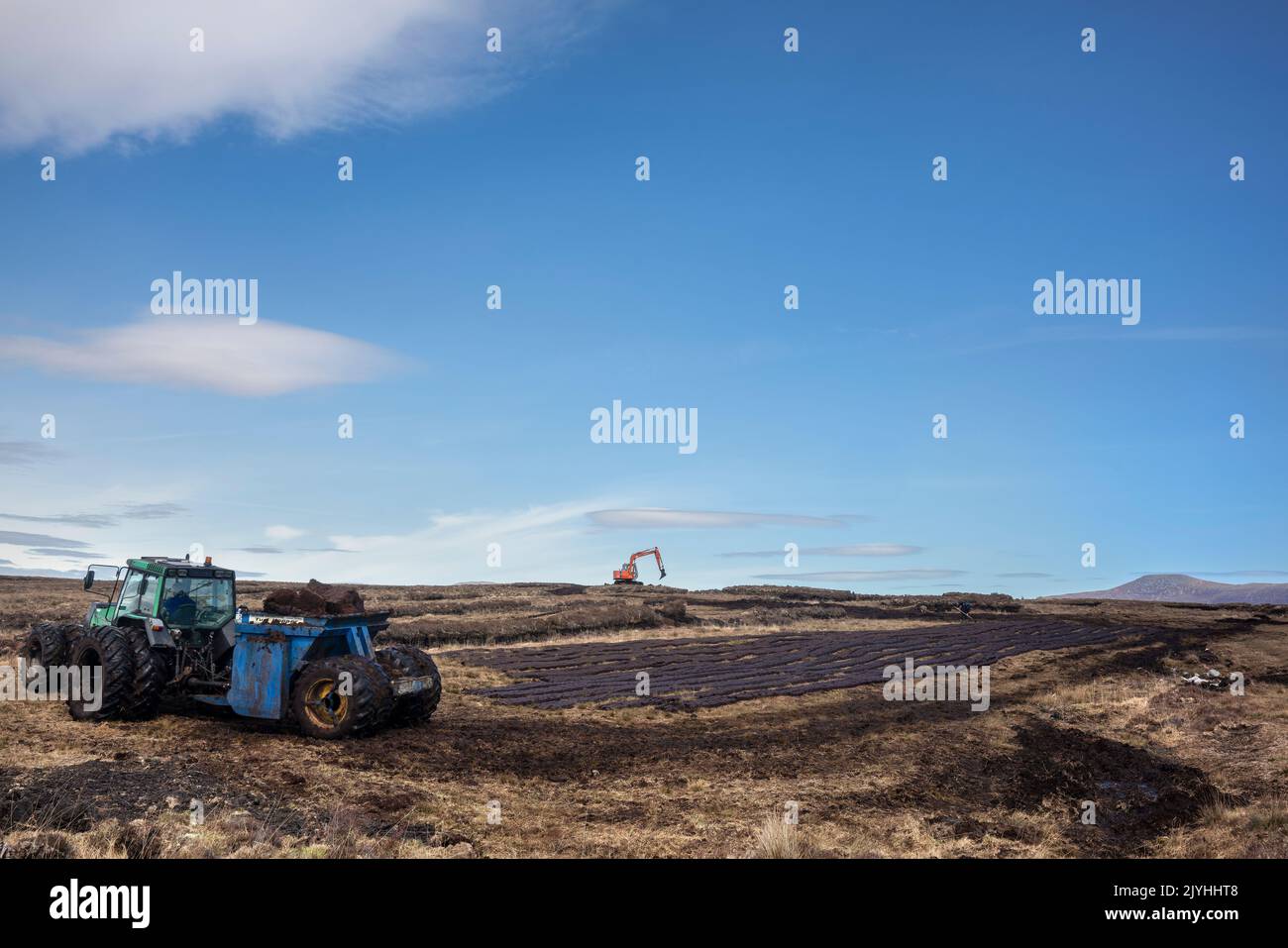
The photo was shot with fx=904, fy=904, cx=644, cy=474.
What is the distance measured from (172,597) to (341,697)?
418 cm

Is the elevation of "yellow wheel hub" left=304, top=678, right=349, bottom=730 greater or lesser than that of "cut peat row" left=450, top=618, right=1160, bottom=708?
greater

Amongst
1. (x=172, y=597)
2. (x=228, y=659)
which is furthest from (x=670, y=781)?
(x=172, y=597)

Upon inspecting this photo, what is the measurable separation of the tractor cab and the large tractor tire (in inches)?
130

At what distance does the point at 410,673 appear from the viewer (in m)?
15.8

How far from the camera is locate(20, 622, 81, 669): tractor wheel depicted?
16875 millimetres

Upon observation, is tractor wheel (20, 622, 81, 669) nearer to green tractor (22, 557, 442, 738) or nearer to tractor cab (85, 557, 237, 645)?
green tractor (22, 557, 442, 738)

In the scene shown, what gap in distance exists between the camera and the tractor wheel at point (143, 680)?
49.4 ft

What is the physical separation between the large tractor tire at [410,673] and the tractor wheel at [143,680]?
3585 mm

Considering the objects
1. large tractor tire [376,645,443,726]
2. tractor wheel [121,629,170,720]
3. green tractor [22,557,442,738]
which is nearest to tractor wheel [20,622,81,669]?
green tractor [22,557,442,738]

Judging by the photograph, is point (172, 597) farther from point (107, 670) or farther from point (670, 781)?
point (670, 781)

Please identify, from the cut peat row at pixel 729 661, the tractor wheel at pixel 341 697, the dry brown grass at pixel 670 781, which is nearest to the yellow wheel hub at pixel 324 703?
the tractor wheel at pixel 341 697
